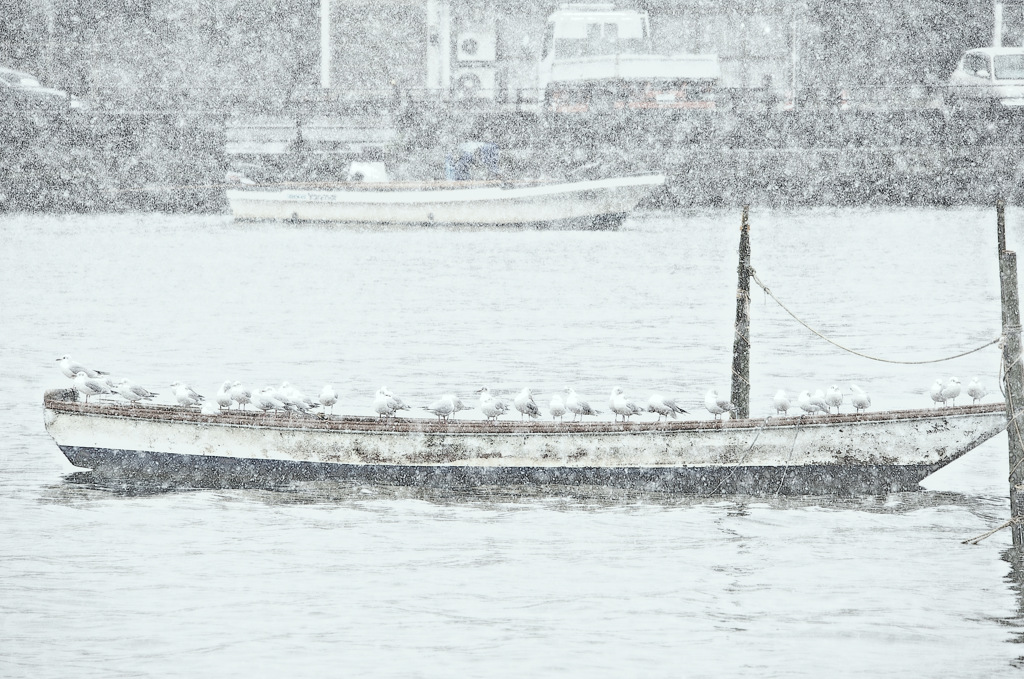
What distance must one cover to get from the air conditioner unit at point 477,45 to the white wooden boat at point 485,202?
658 cm

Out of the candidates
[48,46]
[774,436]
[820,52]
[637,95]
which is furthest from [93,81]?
[774,436]

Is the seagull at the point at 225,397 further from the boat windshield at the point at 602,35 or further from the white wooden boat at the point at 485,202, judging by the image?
the boat windshield at the point at 602,35

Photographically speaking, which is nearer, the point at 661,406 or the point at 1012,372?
the point at 1012,372

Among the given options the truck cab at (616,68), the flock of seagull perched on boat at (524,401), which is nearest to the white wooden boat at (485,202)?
the truck cab at (616,68)

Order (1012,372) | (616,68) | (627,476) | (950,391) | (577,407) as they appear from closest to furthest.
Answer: (1012,372) → (627,476) → (950,391) → (577,407) → (616,68)

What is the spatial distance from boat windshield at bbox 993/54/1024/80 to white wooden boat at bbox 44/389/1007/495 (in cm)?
3317

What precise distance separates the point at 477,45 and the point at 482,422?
36321 millimetres

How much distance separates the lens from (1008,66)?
47781mm

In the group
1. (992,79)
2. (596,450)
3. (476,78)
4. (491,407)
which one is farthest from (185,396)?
(476,78)

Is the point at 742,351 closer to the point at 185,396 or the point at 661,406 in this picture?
the point at 661,406

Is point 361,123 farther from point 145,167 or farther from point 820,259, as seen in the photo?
point 820,259

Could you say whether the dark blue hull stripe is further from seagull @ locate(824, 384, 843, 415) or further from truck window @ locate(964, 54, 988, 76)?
truck window @ locate(964, 54, 988, 76)

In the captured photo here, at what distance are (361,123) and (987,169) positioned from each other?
56.5 ft

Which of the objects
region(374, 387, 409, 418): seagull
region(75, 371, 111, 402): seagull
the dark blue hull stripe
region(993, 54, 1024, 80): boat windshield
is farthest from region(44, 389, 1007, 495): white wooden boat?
region(993, 54, 1024, 80): boat windshield
